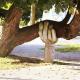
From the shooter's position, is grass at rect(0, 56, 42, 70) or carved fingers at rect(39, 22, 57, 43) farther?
carved fingers at rect(39, 22, 57, 43)

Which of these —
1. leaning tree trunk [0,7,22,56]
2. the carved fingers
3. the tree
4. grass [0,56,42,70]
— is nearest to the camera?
grass [0,56,42,70]

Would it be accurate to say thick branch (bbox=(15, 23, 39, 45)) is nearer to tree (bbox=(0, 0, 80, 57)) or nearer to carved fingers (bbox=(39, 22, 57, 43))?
tree (bbox=(0, 0, 80, 57))

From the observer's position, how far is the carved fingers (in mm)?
15438

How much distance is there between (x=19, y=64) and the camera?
48.6 feet

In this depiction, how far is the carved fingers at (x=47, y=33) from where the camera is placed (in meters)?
15.4

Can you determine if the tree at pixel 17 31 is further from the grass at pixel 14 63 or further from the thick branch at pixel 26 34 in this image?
the grass at pixel 14 63

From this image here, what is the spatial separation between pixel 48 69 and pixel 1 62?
2.39 metres

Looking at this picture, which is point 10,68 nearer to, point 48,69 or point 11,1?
point 48,69

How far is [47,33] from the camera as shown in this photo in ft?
50.6

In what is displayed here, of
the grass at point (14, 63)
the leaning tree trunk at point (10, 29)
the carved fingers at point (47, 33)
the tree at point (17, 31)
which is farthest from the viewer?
the leaning tree trunk at point (10, 29)

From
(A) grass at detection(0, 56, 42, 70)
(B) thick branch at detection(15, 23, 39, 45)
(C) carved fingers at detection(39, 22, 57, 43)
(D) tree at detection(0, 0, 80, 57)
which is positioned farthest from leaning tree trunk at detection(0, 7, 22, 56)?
(C) carved fingers at detection(39, 22, 57, 43)

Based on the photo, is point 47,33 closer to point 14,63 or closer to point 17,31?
point 17,31

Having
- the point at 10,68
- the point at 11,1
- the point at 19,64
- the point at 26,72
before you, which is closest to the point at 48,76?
the point at 26,72

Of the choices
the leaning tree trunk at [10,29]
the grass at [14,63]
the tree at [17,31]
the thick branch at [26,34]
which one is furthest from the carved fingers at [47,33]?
the leaning tree trunk at [10,29]
